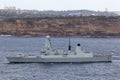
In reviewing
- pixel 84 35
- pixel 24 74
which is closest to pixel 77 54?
pixel 24 74

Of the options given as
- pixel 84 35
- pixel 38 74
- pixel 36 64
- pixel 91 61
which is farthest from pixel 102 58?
pixel 84 35

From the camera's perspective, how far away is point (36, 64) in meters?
89.1

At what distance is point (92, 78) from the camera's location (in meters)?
73.8

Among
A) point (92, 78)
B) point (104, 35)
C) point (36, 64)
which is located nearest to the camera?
point (92, 78)

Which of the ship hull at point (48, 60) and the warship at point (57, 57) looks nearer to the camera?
the warship at point (57, 57)

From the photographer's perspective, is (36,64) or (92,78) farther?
(36,64)

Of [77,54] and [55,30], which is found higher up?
[77,54]

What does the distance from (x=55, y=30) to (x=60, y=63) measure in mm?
110184

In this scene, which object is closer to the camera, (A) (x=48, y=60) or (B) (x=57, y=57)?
(B) (x=57, y=57)

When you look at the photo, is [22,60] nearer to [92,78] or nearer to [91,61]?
[91,61]

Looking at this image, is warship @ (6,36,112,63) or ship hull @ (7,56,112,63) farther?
ship hull @ (7,56,112,63)

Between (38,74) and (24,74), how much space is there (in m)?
1.73

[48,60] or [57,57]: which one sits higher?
[57,57]

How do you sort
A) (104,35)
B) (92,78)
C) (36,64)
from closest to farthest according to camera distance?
1. (92,78)
2. (36,64)
3. (104,35)
